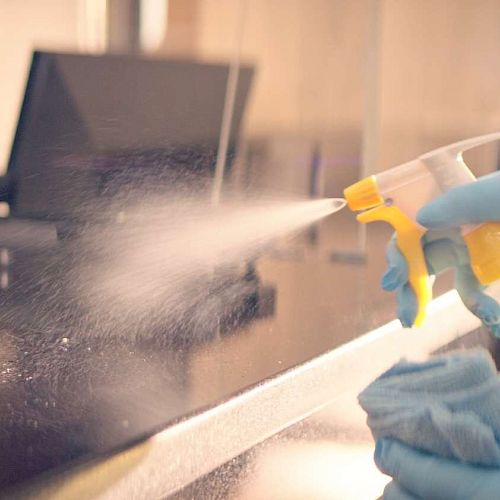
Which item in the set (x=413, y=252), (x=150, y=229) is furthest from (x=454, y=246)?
(x=150, y=229)

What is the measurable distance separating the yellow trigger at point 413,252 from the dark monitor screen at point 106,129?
21cm

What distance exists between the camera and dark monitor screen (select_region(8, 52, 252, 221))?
43 cm

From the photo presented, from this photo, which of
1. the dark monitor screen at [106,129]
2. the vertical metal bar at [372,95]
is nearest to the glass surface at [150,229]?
the dark monitor screen at [106,129]

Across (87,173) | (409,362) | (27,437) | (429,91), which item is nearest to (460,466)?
(409,362)

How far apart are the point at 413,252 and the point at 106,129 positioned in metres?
0.25

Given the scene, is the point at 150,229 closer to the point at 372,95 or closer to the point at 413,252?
the point at 413,252

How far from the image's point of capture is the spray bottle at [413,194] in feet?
1.20

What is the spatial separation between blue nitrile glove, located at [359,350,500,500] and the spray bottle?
5 cm

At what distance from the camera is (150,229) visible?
558 mm

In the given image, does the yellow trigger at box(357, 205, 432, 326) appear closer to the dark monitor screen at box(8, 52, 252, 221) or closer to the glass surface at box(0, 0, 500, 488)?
the glass surface at box(0, 0, 500, 488)

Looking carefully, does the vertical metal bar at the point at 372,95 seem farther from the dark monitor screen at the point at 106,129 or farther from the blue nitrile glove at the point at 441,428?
the blue nitrile glove at the point at 441,428

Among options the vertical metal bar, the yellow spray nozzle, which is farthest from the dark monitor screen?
the vertical metal bar

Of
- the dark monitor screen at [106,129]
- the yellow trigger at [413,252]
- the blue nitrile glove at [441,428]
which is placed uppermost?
the dark monitor screen at [106,129]

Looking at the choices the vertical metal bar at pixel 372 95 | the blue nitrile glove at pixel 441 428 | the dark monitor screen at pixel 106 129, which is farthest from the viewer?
the vertical metal bar at pixel 372 95
